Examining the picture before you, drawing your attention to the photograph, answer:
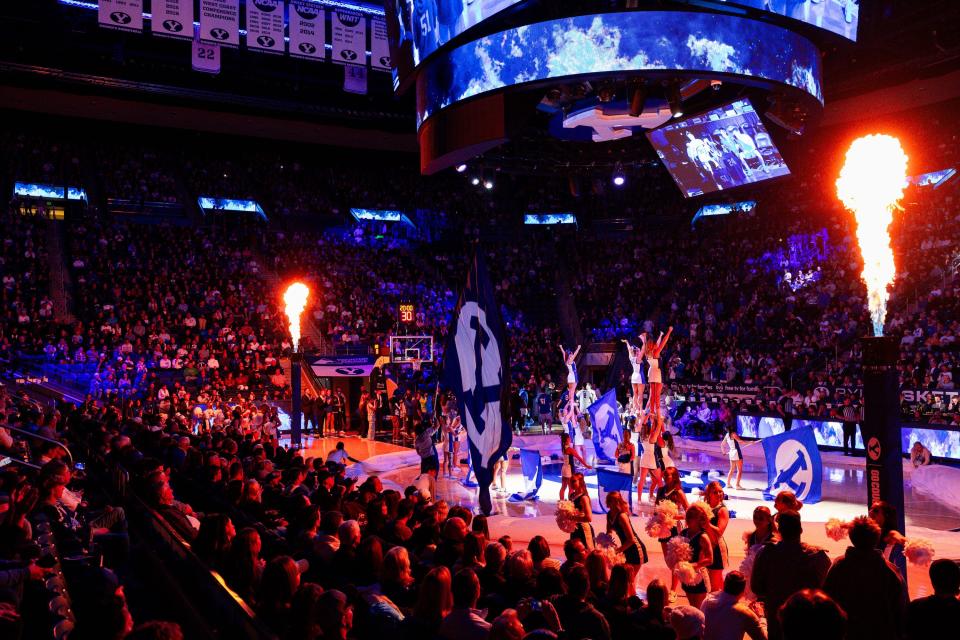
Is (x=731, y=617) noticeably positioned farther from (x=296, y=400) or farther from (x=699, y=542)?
(x=296, y=400)

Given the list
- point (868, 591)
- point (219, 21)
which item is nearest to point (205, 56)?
point (219, 21)

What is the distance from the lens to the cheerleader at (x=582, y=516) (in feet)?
28.2

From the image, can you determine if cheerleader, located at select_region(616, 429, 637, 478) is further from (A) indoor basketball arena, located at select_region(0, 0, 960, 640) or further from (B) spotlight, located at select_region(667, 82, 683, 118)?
(B) spotlight, located at select_region(667, 82, 683, 118)

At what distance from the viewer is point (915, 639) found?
385cm

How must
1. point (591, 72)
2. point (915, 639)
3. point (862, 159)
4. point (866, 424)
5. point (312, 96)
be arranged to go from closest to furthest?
1. point (915, 639)
2. point (866, 424)
3. point (862, 159)
4. point (591, 72)
5. point (312, 96)

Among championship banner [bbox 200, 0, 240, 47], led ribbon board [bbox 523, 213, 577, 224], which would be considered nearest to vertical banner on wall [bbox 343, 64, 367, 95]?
championship banner [bbox 200, 0, 240, 47]

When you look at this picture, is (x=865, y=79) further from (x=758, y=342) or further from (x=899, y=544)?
(x=899, y=544)

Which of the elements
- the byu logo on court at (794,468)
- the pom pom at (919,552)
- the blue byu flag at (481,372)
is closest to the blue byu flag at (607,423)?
the byu logo on court at (794,468)

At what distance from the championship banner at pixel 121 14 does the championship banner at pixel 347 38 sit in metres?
6.33

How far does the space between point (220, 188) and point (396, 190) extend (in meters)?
9.41

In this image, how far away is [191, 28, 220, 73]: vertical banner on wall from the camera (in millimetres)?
26141

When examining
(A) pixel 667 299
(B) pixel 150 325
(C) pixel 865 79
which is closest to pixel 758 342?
(A) pixel 667 299

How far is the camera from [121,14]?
23.9 m

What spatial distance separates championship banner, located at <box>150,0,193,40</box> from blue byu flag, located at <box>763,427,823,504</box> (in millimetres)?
20701
